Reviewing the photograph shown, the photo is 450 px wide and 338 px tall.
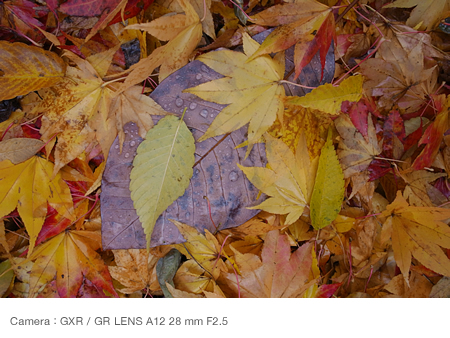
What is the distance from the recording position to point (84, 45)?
26.4 inches

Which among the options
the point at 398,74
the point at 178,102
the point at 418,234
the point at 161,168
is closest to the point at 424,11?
the point at 398,74

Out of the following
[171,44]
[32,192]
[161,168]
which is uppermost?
[171,44]

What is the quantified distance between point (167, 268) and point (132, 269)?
0.10 meters

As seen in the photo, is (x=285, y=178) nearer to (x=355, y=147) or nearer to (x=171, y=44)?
(x=355, y=147)

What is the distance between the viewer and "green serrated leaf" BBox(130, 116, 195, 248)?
0.57m

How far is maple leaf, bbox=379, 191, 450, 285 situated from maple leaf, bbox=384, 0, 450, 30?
0.46 m

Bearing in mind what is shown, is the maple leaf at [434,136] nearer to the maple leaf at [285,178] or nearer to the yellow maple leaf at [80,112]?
the maple leaf at [285,178]

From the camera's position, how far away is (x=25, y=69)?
0.61 metres

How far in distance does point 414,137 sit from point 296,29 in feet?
1.46

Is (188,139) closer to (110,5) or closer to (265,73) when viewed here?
(265,73)

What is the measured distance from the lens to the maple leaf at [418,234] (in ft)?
2.10

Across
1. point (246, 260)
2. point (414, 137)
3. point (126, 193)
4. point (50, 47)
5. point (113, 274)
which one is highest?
point (50, 47)

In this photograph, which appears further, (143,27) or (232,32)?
(232,32)
